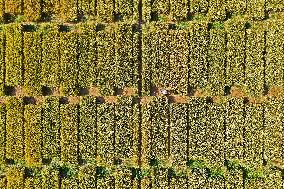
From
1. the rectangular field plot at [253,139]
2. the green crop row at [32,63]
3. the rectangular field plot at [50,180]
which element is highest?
the green crop row at [32,63]

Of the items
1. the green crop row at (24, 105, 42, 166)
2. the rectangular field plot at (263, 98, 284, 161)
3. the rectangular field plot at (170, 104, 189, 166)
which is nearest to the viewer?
the rectangular field plot at (263, 98, 284, 161)

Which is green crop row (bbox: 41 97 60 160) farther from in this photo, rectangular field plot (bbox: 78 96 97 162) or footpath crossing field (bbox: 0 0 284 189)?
rectangular field plot (bbox: 78 96 97 162)

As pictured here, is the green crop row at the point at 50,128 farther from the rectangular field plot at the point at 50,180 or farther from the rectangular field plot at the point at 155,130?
the rectangular field plot at the point at 155,130

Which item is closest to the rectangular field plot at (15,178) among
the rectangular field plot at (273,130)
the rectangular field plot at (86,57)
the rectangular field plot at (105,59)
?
the rectangular field plot at (86,57)

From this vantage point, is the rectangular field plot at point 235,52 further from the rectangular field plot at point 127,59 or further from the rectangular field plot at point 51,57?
the rectangular field plot at point 51,57

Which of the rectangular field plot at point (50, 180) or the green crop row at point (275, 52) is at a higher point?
the green crop row at point (275, 52)

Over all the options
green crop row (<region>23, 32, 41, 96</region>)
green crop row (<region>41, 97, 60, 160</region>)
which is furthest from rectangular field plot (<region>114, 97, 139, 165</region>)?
green crop row (<region>23, 32, 41, 96</region>)

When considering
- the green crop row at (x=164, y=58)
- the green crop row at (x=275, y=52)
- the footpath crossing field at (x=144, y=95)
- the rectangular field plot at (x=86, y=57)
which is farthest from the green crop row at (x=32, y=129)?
the green crop row at (x=275, y=52)

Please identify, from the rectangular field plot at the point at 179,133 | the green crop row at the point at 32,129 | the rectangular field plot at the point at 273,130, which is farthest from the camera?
the green crop row at the point at 32,129

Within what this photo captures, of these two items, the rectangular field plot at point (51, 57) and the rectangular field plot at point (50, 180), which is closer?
the rectangular field plot at point (50, 180)

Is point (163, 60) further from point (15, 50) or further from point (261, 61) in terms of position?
point (15, 50)

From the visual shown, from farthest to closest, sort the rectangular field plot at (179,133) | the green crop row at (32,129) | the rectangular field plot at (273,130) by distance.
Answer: the green crop row at (32,129)
the rectangular field plot at (179,133)
the rectangular field plot at (273,130)

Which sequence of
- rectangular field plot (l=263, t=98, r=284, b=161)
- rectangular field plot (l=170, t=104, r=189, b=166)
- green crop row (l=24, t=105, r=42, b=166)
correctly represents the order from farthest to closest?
green crop row (l=24, t=105, r=42, b=166) → rectangular field plot (l=170, t=104, r=189, b=166) → rectangular field plot (l=263, t=98, r=284, b=161)

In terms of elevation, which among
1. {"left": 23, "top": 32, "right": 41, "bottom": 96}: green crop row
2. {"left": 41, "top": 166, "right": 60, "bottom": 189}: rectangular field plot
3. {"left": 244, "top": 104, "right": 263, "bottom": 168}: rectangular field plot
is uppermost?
{"left": 23, "top": 32, "right": 41, "bottom": 96}: green crop row
